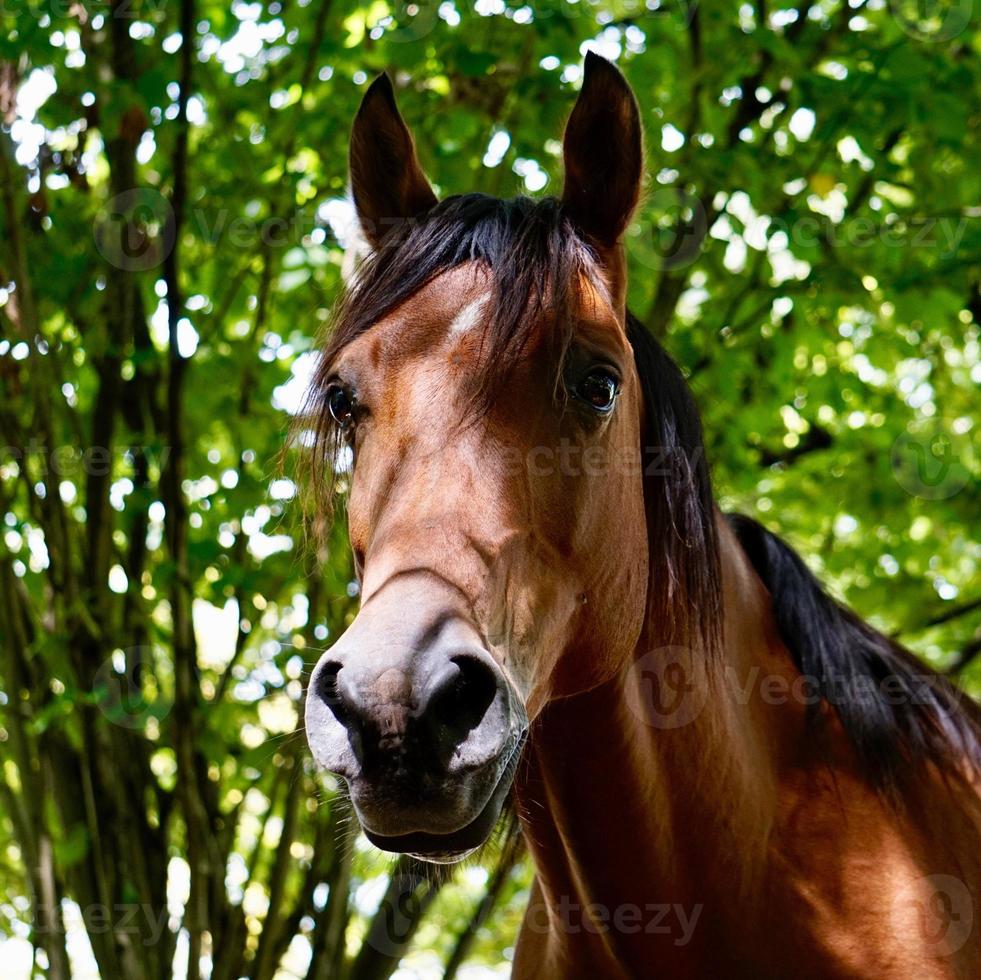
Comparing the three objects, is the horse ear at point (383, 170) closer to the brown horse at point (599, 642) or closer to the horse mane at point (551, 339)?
the brown horse at point (599, 642)

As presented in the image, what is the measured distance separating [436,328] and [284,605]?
3.21m

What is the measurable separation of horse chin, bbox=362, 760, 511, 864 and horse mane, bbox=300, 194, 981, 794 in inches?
30.1

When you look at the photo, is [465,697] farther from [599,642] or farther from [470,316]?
[470,316]

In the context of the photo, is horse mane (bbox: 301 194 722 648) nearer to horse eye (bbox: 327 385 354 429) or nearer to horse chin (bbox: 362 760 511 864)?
horse eye (bbox: 327 385 354 429)

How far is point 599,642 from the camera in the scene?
2375mm

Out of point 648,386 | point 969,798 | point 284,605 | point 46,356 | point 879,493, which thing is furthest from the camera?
point 879,493

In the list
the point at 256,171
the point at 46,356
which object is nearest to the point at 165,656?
the point at 46,356

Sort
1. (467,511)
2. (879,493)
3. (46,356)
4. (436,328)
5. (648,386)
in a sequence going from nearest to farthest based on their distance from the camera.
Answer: (467,511), (436,328), (648,386), (46,356), (879,493)

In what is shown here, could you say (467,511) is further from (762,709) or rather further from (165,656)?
(165,656)

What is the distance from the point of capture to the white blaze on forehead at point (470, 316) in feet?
7.64

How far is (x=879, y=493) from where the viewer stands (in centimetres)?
594

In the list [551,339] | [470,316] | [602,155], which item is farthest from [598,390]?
[602,155]

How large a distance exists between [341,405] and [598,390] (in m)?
0.57

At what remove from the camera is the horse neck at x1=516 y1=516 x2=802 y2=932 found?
2.54 metres
